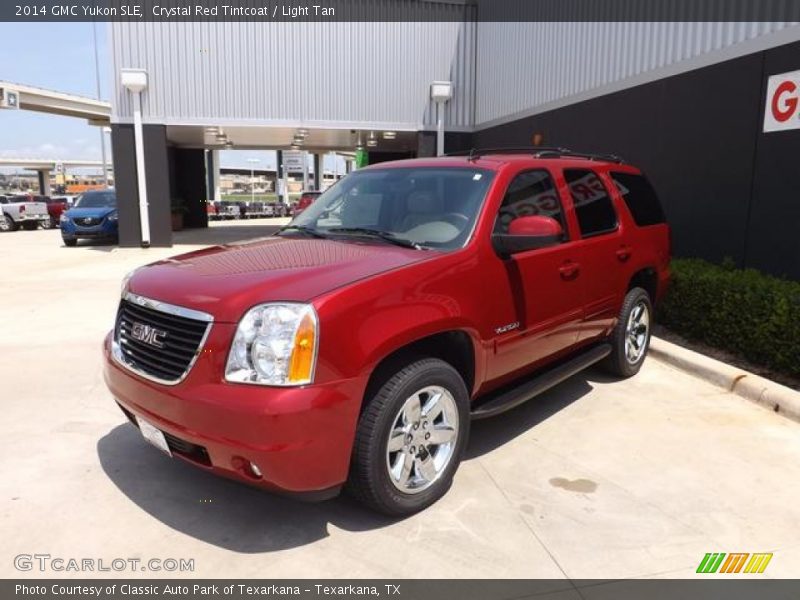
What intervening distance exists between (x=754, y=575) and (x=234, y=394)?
8.27ft

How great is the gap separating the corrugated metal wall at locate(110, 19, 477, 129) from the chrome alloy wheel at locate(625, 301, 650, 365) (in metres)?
11.7

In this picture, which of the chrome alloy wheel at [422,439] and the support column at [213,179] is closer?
the chrome alloy wheel at [422,439]

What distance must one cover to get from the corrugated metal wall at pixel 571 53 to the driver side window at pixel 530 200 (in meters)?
3.79

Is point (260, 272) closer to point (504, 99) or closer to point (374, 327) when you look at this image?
point (374, 327)

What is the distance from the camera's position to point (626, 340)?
208 inches

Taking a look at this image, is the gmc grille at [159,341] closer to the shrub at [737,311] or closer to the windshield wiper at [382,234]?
the windshield wiper at [382,234]

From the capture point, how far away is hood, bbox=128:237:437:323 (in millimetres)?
2816

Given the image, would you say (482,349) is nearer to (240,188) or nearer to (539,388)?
(539,388)

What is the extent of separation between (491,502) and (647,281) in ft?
10.5

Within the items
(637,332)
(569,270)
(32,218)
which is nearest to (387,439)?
(569,270)

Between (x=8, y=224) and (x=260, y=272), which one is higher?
(x=260, y=272)

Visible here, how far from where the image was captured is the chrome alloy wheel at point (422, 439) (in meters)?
3.13

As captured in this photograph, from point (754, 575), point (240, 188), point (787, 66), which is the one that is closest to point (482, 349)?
point (754, 575)

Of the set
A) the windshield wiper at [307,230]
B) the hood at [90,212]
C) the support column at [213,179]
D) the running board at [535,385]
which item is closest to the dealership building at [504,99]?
the hood at [90,212]
